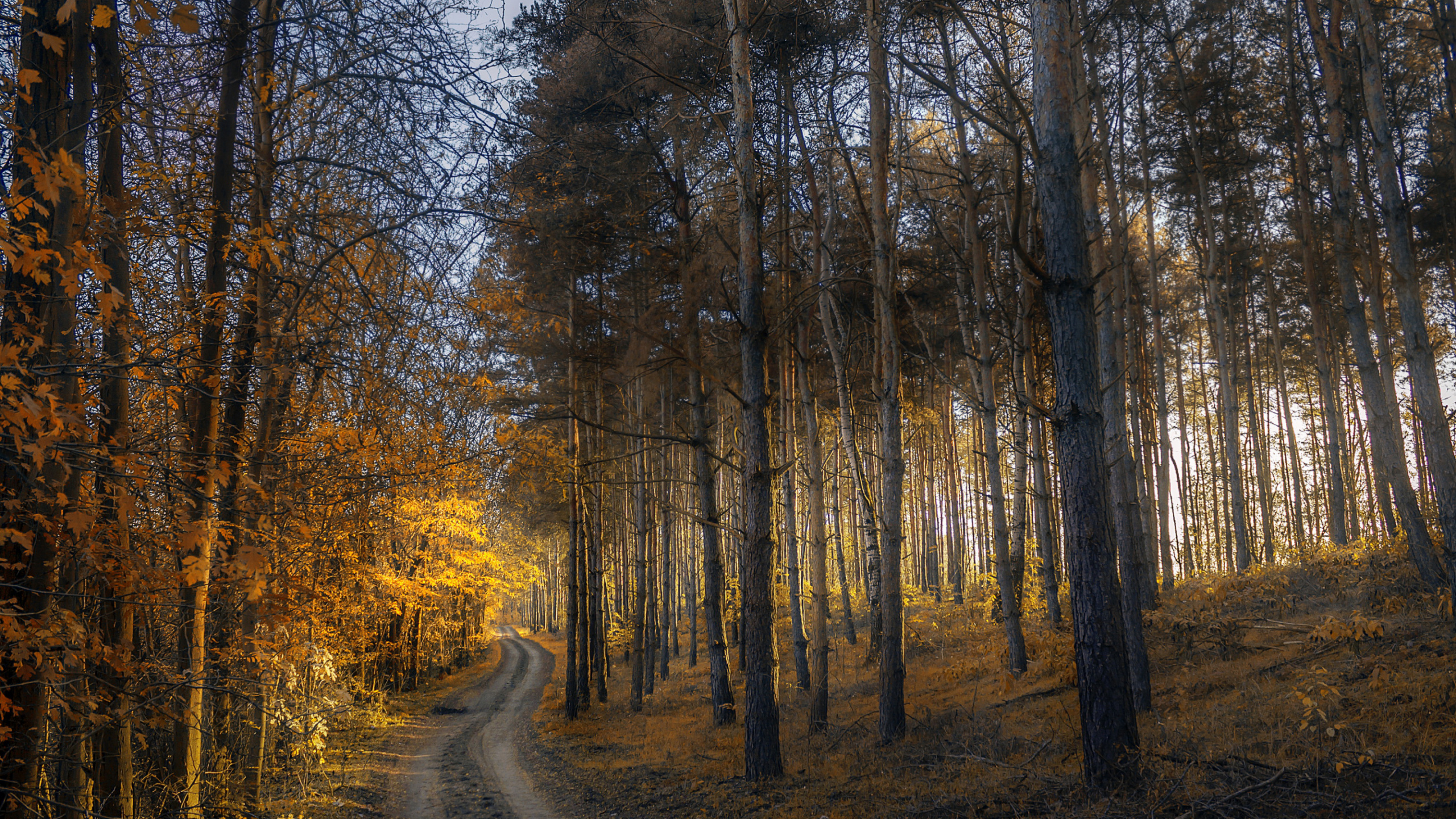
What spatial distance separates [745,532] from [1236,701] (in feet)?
18.6

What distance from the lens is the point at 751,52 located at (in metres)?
11.5

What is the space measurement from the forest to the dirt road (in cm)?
19

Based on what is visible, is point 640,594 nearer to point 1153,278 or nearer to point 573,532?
point 573,532

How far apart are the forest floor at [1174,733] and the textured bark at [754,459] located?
2.10ft

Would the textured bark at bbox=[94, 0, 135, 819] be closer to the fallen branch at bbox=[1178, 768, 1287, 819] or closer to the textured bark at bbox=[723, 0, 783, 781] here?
the textured bark at bbox=[723, 0, 783, 781]

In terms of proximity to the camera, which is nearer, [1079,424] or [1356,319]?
[1079,424]

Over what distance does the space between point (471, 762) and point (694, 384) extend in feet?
26.3

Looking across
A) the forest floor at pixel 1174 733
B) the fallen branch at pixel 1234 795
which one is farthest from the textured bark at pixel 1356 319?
the fallen branch at pixel 1234 795

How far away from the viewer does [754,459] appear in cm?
817

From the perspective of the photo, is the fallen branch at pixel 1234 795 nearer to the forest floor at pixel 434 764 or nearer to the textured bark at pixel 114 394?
the textured bark at pixel 114 394

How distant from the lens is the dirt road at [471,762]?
950 centimetres

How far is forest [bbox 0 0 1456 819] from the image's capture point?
4.51 m

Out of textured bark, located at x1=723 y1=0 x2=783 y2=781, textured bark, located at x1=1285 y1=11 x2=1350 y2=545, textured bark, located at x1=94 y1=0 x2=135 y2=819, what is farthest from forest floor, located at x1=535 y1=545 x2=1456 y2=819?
textured bark, located at x1=94 y1=0 x2=135 y2=819

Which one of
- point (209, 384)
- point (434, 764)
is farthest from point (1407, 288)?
point (434, 764)
